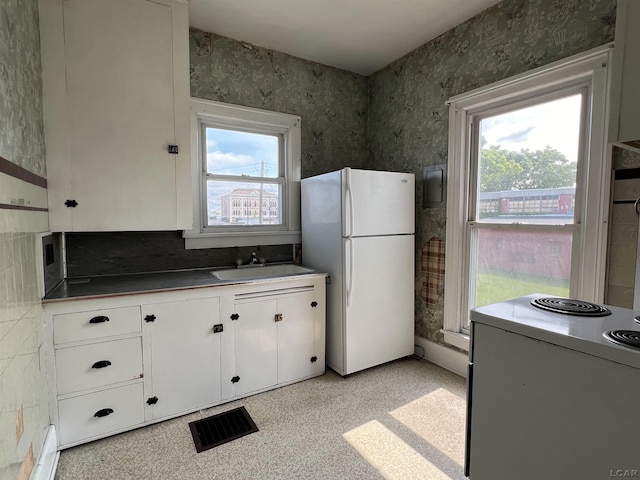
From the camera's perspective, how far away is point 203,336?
87.4 inches

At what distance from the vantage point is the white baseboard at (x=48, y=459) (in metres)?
1.52

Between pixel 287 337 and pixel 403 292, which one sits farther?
pixel 403 292

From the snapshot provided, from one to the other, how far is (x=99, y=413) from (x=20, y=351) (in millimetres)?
763

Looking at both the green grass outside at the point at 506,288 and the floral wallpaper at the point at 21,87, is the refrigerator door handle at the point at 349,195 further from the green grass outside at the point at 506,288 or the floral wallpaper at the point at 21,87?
the floral wallpaper at the point at 21,87

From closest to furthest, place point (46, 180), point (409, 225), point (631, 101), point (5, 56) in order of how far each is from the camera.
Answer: point (631, 101), point (5, 56), point (46, 180), point (409, 225)

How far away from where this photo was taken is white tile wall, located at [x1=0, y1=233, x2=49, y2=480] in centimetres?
119

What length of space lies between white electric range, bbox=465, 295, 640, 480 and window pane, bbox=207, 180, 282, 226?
7.29ft

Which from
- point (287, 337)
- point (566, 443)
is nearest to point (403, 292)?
point (287, 337)

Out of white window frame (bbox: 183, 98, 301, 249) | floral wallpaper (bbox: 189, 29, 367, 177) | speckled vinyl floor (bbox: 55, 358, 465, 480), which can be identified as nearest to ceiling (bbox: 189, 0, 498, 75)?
floral wallpaper (bbox: 189, 29, 367, 177)

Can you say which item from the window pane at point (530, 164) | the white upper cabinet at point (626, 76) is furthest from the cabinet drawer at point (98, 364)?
the window pane at point (530, 164)

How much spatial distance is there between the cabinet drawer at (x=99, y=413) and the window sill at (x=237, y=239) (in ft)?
3.72

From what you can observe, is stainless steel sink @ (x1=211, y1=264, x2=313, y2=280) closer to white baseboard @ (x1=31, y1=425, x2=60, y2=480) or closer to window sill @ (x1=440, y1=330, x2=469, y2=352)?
window sill @ (x1=440, y1=330, x2=469, y2=352)

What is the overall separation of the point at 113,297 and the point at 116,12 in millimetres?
A: 1736

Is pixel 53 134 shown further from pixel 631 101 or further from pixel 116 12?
pixel 631 101
